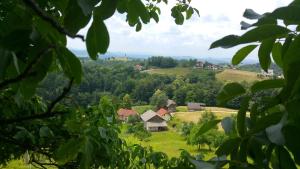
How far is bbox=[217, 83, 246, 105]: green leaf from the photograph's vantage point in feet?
2.81

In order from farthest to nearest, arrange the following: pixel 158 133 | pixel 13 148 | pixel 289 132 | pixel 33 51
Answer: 1. pixel 158 133
2. pixel 13 148
3. pixel 33 51
4. pixel 289 132

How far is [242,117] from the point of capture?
31.7 inches

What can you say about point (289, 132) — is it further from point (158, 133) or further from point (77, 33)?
point (158, 133)

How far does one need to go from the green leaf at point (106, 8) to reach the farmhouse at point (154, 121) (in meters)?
48.1

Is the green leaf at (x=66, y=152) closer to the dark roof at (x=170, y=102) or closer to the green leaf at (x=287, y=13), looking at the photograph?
the green leaf at (x=287, y=13)

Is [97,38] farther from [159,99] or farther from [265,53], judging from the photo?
[159,99]

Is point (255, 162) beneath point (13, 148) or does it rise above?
above

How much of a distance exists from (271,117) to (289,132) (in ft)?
0.12

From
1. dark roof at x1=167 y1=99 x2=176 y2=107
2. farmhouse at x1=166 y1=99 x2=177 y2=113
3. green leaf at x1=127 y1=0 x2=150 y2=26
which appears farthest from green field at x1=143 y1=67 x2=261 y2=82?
green leaf at x1=127 y1=0 x2=150 y2=26

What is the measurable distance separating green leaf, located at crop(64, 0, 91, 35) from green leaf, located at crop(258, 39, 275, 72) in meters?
0.39

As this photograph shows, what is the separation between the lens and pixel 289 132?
0.68 metres

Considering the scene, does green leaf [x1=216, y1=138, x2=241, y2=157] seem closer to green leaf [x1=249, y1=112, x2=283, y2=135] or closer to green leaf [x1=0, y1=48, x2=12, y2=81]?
A: green leaf [x1=249, y1=112, x2=283, y2=135]

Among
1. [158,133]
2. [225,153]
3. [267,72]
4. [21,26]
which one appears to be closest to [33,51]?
[21,26]

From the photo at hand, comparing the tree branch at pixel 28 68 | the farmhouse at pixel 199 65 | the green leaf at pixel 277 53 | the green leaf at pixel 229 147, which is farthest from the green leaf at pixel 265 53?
the farmhouse at pixel 199 65
